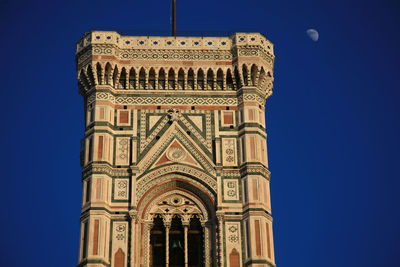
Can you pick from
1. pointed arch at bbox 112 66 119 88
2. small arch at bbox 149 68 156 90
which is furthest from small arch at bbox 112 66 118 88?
small arch at bbox 149 68 156 90

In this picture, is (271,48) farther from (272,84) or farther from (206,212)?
(206,212)

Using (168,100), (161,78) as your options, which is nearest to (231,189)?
(168,100)

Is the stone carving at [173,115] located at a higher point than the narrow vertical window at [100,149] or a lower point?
higher

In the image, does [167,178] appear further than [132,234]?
Yes

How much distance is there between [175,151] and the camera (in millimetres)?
33031

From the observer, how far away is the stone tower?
31.2 metres

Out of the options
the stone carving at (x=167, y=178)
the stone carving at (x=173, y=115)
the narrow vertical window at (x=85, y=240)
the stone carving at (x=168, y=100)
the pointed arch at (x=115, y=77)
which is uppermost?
the pointed arch at (x=115, y=77)

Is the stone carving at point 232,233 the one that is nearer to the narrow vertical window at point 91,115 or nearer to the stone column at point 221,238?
the stone column at point 221,238

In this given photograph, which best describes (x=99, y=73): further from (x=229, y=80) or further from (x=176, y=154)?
(x=229, y=80)

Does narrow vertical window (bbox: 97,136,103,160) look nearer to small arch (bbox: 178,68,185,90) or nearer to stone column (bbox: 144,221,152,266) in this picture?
stone column (bbox: 144,221,152,266)

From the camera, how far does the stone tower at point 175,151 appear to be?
3120 cm

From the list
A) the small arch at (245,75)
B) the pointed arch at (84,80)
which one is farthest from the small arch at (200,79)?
the pointed arch at (84,80)

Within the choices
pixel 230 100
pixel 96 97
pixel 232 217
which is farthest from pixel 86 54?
pixel 232 217

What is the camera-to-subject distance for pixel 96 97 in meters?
33.8
